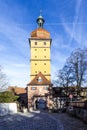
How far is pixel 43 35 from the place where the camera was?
→ 5897cm

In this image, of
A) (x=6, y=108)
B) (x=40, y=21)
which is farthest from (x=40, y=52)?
(x=6, y=108)

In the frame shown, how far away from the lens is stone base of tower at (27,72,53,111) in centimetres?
4431

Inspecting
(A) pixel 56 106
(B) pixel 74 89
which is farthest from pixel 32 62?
(B) pixel 74 89

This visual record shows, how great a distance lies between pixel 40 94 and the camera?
4541 cm

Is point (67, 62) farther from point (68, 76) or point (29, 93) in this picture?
point (29, 93)

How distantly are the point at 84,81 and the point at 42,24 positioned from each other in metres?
29.0

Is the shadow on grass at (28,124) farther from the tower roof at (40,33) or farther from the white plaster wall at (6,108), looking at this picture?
the tower roof at (40,33)

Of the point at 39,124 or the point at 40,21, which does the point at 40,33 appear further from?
the point at 39,124

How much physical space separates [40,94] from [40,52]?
14.8 m

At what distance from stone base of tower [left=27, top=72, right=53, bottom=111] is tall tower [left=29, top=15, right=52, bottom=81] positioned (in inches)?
337

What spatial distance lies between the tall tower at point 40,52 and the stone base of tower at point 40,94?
8.57m

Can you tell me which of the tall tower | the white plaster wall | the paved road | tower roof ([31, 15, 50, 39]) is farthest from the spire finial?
the paved road

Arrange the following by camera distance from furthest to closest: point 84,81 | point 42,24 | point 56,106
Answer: point 42,24 → point 56,106 → point 84,81

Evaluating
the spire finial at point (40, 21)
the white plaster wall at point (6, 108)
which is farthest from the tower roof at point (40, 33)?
the white plaster wall at point (6, 108)
